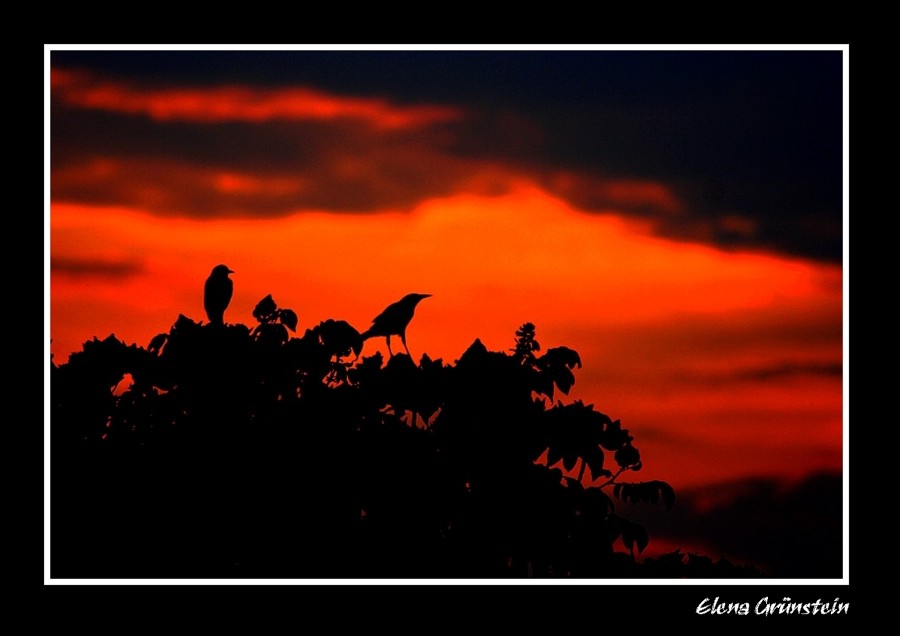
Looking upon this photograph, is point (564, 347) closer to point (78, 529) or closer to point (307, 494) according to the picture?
point (307, 494)

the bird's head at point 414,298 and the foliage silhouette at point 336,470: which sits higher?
the bird's head at point 414,298

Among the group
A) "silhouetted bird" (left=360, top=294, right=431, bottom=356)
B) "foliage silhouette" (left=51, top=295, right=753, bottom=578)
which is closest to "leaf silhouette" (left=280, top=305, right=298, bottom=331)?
"foliage silhouette" (left=51, top=295, right=753, bottom=578)

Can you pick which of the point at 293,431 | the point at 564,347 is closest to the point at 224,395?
the point at 293,431

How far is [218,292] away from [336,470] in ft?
4.47

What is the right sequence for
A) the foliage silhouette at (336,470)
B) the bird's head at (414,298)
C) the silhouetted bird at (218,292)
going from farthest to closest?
the silhouetted bird at (218,292) → the bird's head at (414,298) → the foliage silhouette at (336,470)

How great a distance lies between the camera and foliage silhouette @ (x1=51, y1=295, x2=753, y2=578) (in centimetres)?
438

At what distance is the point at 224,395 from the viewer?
4.59 meters

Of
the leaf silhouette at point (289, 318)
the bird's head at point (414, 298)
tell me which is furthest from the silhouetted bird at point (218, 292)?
the bird's head at point (414, 298)

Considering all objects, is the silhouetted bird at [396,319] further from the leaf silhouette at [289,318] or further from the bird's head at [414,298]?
the leaf silhouette at [289,318]

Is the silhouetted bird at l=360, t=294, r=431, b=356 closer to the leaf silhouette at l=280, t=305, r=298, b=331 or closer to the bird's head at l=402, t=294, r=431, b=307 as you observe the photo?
the bird's head at l=402, t=294, r=431, b=307

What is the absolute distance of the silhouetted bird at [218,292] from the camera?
5.26 meters

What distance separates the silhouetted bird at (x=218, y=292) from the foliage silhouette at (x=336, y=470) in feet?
1.75

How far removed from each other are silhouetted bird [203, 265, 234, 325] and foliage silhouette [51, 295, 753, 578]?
0.53 m

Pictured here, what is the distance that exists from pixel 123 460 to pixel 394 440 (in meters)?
1.11
